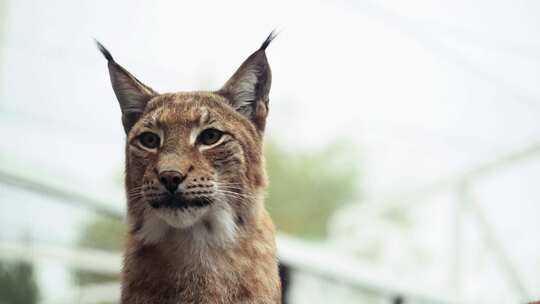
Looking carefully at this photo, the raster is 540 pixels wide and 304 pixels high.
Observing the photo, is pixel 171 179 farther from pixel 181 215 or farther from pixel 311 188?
pixel 311 188

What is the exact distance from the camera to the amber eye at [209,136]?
3.30 feet

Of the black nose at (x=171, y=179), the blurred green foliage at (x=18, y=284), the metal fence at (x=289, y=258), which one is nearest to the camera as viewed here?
the black nose at (x=171, y=179)

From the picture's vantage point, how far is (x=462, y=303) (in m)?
2.05

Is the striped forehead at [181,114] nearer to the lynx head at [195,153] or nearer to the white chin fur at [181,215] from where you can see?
the lynx head at [195,153]

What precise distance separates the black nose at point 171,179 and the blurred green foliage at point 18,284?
138 centimetres

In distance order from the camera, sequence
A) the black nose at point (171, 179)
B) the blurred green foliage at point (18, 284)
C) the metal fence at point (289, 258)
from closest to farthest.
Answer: the black nose at point (171, 179), the metal fence at point (289, 258), the blurred green foliage at point (18, 284)

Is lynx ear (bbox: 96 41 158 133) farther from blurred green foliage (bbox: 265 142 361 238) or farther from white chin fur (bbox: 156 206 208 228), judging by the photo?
blurred green foliage (bbox: 265 142 361 238)

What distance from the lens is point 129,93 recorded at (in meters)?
1.06

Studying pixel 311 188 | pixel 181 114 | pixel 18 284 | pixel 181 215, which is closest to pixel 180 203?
pixel 181 215

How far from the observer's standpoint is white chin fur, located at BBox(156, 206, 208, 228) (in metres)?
0.98

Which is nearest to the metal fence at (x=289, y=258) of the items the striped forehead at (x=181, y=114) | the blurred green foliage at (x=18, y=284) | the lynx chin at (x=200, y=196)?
the blurred green foliage at (x=18, y=284)

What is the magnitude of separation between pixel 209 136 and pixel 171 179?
102mm

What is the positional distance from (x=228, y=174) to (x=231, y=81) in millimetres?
152

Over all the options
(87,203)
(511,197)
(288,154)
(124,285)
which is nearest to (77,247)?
(87,203)
